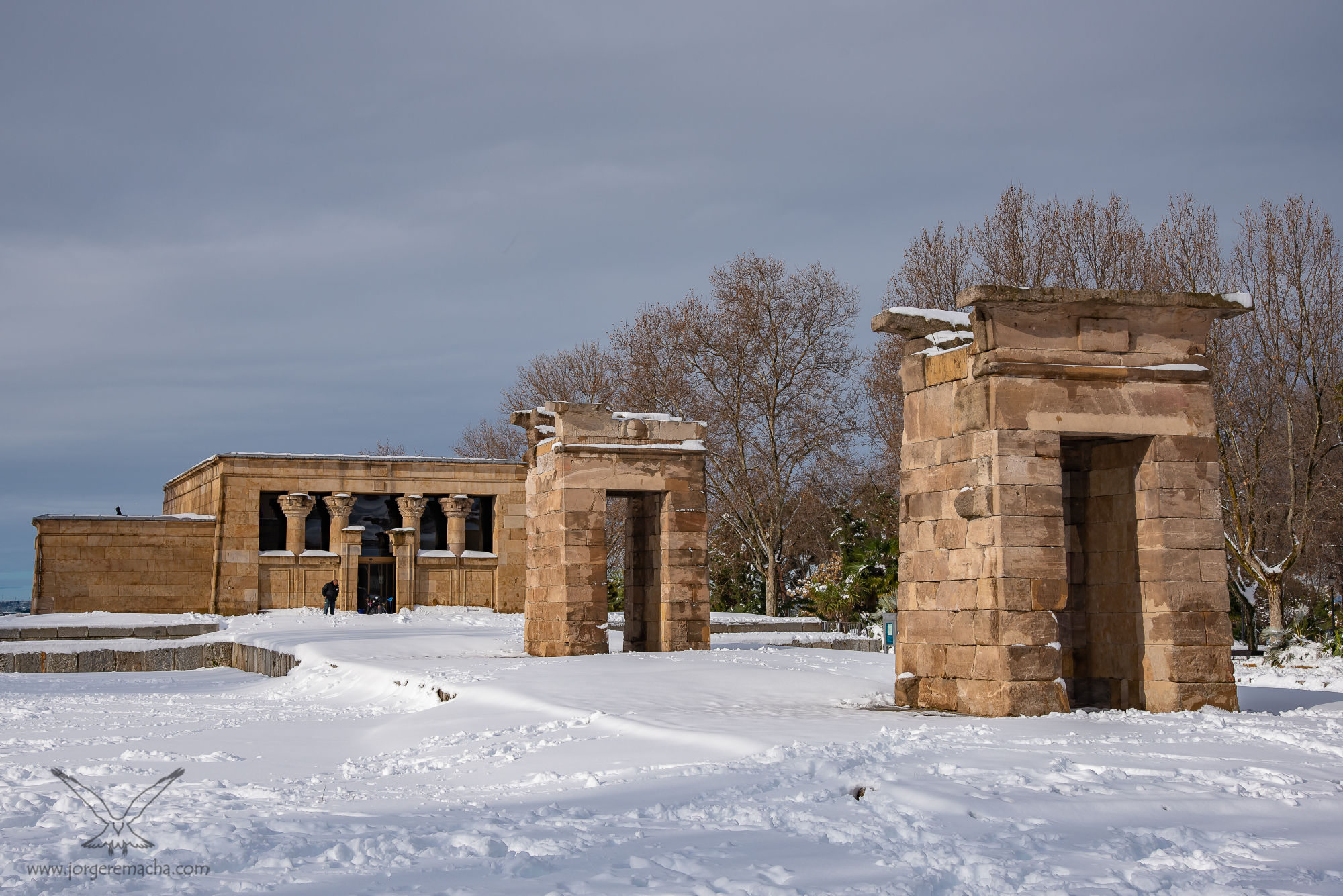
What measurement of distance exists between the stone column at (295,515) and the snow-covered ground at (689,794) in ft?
74.6

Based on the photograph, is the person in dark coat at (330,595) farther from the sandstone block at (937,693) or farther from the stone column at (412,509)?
the sandstone block at (937,693)

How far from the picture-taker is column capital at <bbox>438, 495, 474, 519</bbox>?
1439 inches

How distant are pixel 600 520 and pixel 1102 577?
7.46 metres

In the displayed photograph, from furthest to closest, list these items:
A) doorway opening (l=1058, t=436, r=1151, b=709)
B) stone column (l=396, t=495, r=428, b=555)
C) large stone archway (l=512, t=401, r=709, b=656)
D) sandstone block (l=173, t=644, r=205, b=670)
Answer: stone column (l=396, t=495, r=428, b=555)
sandstone block (l=173, t=644, r=205, b=670)
large stone archway (l=512, t=401, r=709, b=656)
doorway opening (l=1058, t=436, r=1151, b=709)

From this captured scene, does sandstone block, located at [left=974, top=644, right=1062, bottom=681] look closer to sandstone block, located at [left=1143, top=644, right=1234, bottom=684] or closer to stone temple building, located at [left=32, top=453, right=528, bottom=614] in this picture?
sandstone block, located at [left=1143, top=644, right=1234, bottom=684]

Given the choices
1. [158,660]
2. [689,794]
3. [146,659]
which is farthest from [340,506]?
[689,794]

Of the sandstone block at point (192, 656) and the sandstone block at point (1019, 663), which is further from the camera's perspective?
the sandstone block at point (192, 656)

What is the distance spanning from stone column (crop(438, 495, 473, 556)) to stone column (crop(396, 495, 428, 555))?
3.56 feet

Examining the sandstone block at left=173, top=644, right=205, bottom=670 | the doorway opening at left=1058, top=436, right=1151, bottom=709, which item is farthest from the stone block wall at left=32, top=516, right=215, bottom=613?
the doorway opening at left=1058, top=436, right=1151, bottom=709

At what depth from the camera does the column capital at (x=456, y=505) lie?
36562 millimetres

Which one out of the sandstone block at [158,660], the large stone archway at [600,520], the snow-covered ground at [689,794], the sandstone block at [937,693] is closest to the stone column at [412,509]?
the sandstone block at [158,660]

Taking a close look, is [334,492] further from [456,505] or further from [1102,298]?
[1102,298]

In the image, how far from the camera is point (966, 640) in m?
10.1

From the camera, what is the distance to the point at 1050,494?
9859 mm
